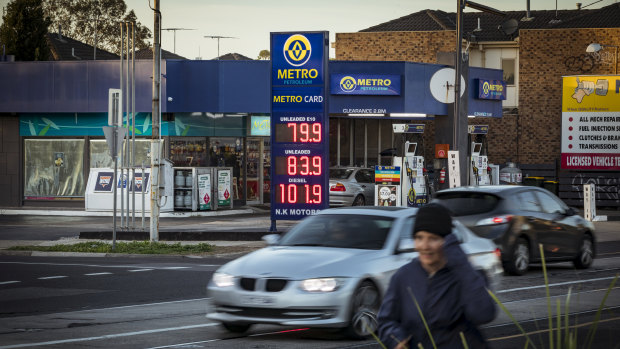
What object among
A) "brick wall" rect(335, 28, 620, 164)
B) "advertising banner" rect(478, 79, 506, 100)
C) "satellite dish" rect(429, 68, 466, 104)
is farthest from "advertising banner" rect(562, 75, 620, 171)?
"satellite dish" rect(429, 68, 466, 104)

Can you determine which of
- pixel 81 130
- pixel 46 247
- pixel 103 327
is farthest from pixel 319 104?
pixel 81 130

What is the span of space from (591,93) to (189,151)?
55.9ft

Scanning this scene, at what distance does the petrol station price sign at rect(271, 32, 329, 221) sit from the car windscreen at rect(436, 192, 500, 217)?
7.07 metres

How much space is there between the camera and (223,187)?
3459cm

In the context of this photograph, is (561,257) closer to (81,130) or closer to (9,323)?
(9,323)

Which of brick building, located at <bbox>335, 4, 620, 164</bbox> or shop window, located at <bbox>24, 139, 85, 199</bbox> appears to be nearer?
shop window, located at <bbox>24, 139, 85, 199</bbox>

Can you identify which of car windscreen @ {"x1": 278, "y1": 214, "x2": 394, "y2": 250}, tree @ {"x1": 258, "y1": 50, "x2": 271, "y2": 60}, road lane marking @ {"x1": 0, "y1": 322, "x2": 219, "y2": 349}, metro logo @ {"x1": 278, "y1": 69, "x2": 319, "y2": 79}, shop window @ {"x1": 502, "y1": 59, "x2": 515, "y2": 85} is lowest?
road lane marking @ {"x1": 0, "y1": 322, "x2": 219, "y2": 349}

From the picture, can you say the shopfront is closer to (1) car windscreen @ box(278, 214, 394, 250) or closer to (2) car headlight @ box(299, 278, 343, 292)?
(1) car windscreen @ box(278, 214, 394, 250)

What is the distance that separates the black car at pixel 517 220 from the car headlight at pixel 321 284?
20.4 ft

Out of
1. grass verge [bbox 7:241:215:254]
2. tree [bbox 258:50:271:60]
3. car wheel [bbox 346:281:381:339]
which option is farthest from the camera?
tree [bbox 258:50:271:60]

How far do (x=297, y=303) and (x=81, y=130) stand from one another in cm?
2840

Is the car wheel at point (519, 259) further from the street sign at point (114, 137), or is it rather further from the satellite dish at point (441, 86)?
the satellite dish at point (441, 86)

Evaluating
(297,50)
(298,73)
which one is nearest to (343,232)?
(298,73)

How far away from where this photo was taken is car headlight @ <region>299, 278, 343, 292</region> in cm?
962
